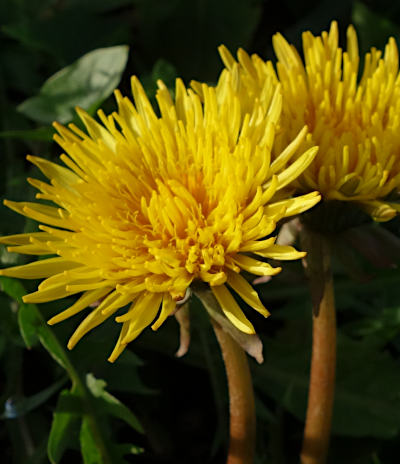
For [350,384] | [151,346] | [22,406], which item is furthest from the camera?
[151,346]

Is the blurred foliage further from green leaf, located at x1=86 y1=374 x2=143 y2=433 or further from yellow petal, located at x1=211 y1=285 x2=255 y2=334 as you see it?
yellow petal, located at x1=211 y1=285 x2=255 y2=334

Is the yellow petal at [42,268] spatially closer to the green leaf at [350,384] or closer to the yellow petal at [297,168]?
the yellow petal at [297,168]

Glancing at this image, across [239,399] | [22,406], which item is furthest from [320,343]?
[22,406]

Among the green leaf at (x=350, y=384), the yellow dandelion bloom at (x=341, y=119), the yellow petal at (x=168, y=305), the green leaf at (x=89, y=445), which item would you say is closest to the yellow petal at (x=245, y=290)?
the yellow petal at (x=168, y=305)

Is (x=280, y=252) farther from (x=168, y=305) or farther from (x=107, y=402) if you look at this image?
(x=107, y=402)

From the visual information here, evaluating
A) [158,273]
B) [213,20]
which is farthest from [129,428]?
[213,20]

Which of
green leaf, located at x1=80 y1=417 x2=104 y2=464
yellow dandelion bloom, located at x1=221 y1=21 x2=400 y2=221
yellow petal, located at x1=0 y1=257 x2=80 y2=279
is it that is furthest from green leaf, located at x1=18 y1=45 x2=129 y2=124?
green leaf, located at x1=80 y1=417 x2=104 y2=464
